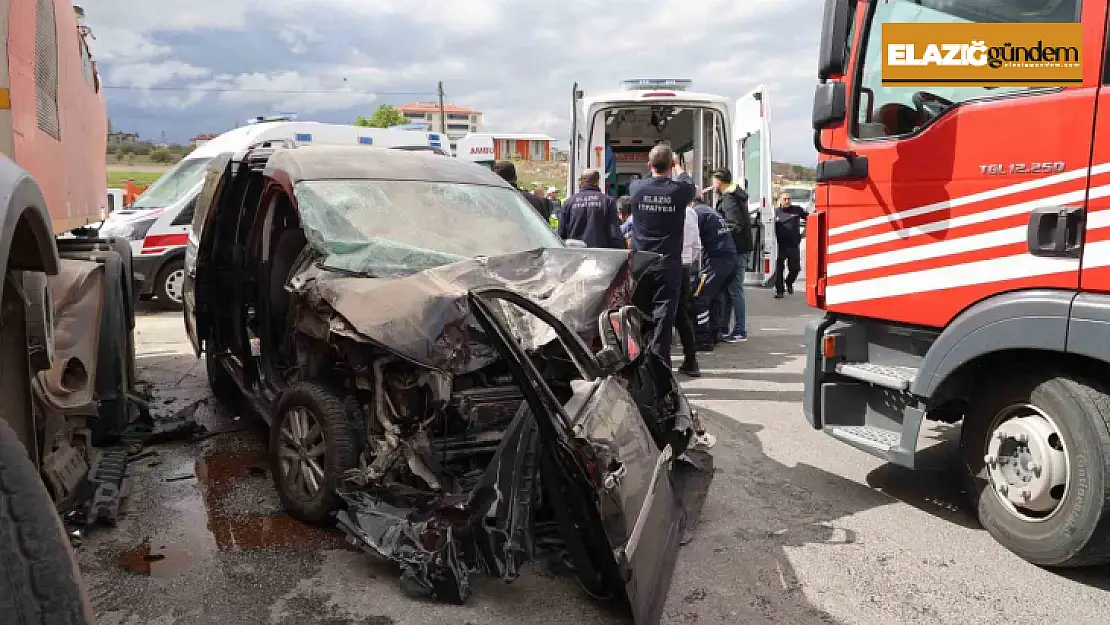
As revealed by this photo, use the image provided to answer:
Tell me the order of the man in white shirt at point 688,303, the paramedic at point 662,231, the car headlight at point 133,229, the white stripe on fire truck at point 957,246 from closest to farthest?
the white stripe on fire truck at point 957,246 → the paramedic at point 662,231 → the man in white shirt at point 688,303 → the car headlight at point 133,229

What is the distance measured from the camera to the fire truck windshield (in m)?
3.65

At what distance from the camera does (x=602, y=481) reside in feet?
9.67

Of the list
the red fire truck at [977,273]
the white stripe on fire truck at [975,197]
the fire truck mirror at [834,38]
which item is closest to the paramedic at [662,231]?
the red fire truck at [977,273]

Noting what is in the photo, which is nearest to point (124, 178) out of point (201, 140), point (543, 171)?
point (201, 140)

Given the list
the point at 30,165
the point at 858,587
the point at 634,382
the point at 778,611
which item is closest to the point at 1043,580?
the point at 858,587

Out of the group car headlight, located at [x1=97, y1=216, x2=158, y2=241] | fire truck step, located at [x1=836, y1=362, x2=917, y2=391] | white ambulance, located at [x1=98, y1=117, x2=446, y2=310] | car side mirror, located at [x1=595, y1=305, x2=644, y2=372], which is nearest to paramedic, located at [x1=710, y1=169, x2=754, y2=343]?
white ambulance, located at [x1=98, y1=117, x2=446, y2=310]

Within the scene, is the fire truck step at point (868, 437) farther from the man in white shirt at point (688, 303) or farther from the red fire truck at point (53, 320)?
the red fire truck at point (53, 320)

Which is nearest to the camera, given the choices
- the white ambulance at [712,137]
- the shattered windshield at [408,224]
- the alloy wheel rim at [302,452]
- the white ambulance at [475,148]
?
the alloy wheel rim at [302,452]

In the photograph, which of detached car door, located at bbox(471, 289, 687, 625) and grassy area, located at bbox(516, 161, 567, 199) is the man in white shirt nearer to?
detached car door, located at bbox(471, 289, 687, 625)

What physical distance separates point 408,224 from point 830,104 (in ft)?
7.76

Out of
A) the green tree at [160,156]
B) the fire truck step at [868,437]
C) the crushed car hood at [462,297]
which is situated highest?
the green tree at [160,156]

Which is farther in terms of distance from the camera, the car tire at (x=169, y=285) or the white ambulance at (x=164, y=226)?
the car tire at (x=169, y=285)

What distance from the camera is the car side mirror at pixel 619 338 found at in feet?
12.1

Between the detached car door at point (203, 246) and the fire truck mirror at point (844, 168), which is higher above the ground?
the fire truck mirror at point (844, 168)
